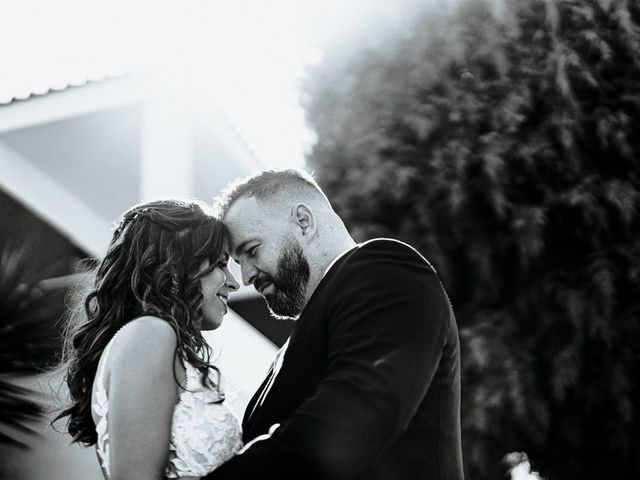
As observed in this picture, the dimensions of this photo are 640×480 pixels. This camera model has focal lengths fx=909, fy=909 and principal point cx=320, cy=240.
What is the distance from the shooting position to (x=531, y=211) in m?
11.2

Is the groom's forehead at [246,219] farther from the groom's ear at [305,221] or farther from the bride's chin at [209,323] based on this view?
the bride's chin at [209,323]

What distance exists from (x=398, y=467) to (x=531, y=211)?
9289 mm

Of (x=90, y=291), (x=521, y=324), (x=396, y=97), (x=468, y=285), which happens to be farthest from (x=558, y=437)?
(x=90, y=291)

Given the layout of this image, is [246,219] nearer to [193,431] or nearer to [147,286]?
[147,286]

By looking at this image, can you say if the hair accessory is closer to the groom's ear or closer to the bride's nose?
the bride's nose

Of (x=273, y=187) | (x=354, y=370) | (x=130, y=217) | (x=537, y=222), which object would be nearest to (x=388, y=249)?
(x=354, y=370)

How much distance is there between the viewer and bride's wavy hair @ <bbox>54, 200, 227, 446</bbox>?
256 centimetres

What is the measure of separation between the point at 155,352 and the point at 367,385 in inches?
23.4

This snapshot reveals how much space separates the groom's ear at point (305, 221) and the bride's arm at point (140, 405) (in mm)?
598

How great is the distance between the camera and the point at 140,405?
2297mm

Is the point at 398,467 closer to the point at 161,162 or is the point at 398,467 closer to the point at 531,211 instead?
the point at 161,162

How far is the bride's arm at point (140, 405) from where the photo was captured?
7.48ft

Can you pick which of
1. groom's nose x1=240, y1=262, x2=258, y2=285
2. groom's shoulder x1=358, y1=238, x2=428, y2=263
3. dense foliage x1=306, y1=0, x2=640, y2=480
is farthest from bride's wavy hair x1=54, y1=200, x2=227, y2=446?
dense foliage x1=306, y1=0, x2=640, y2=480

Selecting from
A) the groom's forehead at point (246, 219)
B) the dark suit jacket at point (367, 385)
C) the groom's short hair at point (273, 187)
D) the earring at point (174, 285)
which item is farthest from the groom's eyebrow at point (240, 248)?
the dark suit jacket at point (367, 385)
